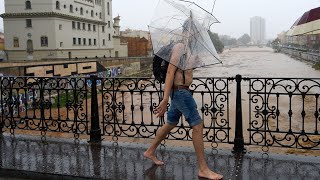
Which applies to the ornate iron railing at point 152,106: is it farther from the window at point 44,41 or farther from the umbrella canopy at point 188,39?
the window at point 44,41

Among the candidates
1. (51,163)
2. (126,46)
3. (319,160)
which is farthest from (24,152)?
(126,46)

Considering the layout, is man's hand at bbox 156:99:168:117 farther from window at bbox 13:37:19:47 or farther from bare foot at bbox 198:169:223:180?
window at bbox 13:37:19:47

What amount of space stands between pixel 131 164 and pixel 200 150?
111cm

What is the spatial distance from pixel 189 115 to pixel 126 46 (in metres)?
64.4

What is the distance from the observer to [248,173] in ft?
14.9

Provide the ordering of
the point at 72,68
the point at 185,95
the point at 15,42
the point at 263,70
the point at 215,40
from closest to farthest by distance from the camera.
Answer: the point at 185,95, the point at 72,68, the point at 15,42, the point at 263,70, the point at 215,40

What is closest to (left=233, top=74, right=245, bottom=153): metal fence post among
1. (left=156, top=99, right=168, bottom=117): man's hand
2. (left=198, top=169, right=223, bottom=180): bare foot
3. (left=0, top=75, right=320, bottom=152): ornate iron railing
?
(left=0, top=75, right=320, bottom=152): ornate iron railing

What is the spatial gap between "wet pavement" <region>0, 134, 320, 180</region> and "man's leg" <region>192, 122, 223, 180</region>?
137 mm

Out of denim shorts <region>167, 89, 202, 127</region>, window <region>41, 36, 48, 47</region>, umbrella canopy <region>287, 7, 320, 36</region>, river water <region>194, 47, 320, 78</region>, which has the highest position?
window <region>41, 36, 48, 47</region>

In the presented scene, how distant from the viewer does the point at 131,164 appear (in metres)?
4.99

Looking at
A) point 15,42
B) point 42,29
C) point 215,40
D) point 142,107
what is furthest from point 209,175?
point 215,40

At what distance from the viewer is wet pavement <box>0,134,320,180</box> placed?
15.0ft

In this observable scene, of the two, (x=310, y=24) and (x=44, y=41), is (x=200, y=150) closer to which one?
(x=310, y=24)

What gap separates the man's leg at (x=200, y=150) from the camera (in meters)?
4.34
